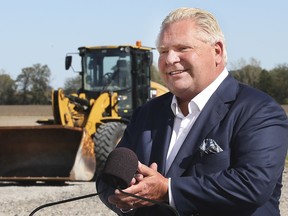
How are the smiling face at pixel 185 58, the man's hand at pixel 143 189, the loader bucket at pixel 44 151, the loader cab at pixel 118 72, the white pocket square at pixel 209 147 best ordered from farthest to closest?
the loader cab at pixel 118 72, the loader bucket at pixel 44 151, the smiling face at pixel 185 58, the white pocket square at pixel 209 147, the man's hand at pixel 143 189

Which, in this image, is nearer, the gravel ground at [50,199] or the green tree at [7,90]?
the gravel ground at [50,199]

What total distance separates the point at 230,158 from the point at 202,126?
201mm

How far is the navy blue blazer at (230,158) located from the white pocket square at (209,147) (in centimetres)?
1

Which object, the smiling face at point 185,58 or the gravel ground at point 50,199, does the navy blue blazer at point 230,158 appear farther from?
the gravel ground at point 50,199

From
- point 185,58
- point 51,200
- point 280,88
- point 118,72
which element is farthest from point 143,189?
point 280,88

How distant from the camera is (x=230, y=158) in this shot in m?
3.02

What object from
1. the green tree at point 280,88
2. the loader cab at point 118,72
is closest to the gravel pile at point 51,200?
the loader cab at point 118,72

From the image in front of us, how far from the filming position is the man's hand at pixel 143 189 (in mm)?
2863

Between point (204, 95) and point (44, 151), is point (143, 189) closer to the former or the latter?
point (204, 95)

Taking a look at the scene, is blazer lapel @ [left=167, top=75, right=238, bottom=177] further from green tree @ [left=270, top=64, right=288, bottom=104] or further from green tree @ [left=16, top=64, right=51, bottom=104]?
green tree @ [left=16, top=64, right=51, bottom=104]

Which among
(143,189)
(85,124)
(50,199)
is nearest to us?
(143,189)

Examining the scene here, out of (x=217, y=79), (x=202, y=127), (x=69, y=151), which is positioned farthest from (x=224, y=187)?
(x=69, y=151)

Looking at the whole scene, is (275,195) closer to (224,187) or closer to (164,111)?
(224,187)

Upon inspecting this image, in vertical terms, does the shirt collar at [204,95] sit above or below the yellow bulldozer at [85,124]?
above
